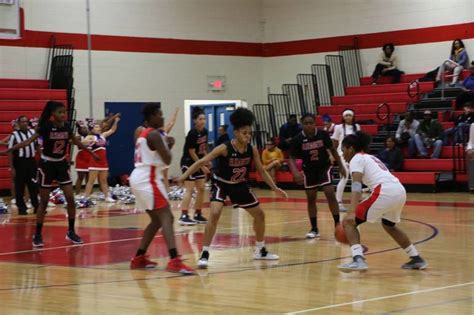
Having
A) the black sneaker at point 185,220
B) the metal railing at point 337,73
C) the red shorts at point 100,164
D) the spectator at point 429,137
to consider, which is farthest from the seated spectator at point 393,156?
the black sneaker at point 185,220

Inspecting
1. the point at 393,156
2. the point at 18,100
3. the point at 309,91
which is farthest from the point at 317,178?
the point at 309,91

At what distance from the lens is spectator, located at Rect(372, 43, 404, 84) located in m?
26.4

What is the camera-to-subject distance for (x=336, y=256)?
1069 centimetres

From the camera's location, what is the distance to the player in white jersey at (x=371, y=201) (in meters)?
9.42

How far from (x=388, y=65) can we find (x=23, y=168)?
12497 mm

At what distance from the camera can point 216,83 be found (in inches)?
1152

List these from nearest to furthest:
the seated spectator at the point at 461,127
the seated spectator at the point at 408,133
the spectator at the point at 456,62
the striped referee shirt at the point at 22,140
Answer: the striped referee shirt at the point at 22,140
the seated spectator at the point at 461,127
the seated spectator at the point at 408,133
the spectator at the point at 456,62

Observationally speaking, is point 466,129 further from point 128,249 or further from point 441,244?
point 128,249

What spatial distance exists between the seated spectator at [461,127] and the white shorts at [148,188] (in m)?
13.3

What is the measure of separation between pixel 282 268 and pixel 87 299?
8.35ft

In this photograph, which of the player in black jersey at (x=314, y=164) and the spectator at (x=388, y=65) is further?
the spectator at (x=388, y=65)

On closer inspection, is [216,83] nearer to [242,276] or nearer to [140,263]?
[140,263]

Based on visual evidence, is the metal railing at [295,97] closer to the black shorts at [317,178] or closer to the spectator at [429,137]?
the spectator at [429,137]

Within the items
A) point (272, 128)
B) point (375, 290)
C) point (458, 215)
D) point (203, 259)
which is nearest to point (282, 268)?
point (203, 259)
